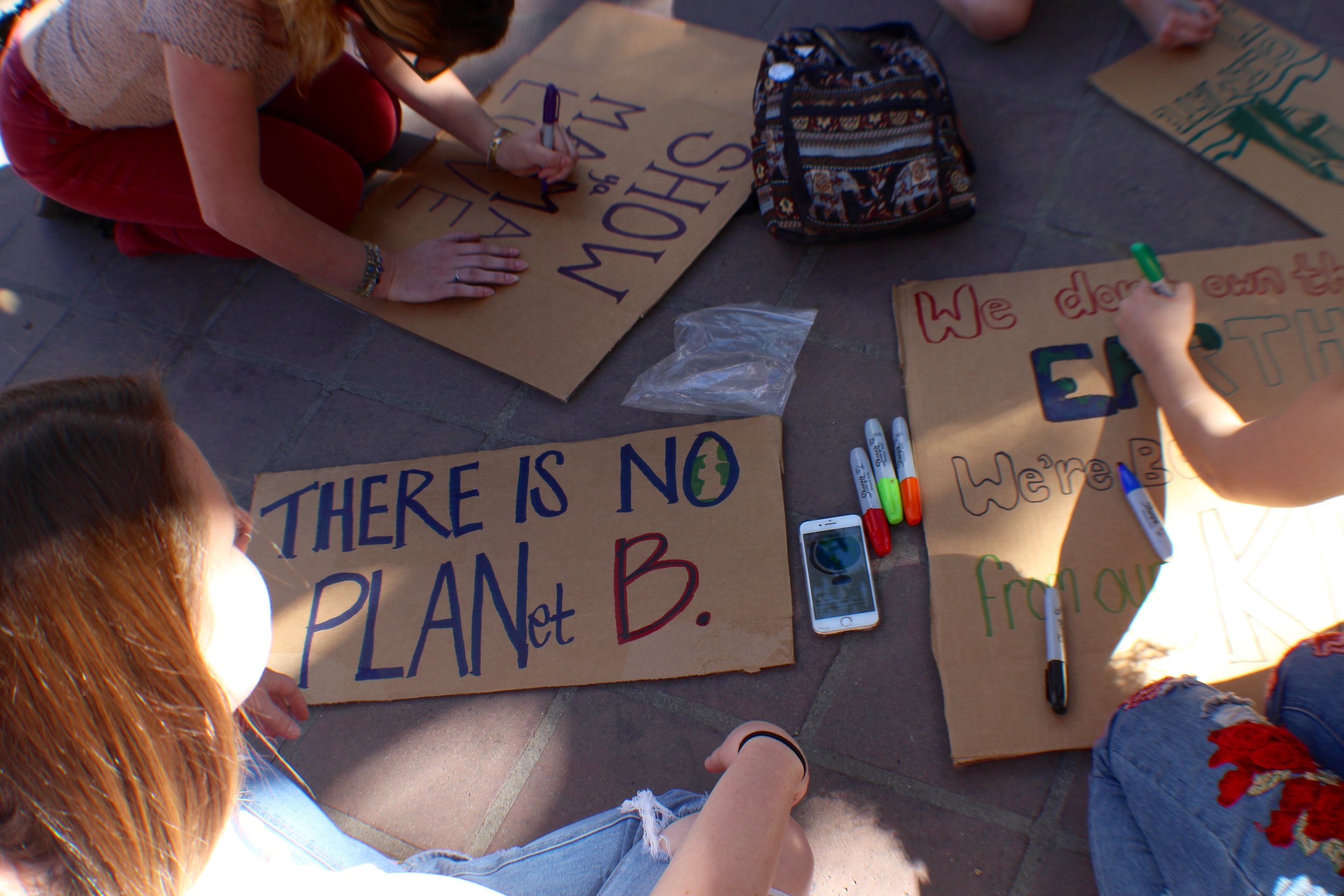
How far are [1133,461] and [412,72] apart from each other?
147cm

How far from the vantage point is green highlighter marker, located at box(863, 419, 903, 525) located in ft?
3.88

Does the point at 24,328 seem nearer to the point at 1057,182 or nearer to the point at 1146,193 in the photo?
the point at 1057,182

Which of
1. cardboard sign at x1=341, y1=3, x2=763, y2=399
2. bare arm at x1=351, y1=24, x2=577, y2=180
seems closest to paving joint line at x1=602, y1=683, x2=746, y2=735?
cardboard sign at x1=341, y1=3, x2=763, y2=399

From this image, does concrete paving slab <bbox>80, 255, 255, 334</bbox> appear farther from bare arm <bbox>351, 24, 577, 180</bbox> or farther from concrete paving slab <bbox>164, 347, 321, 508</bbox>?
bare arm <bbox>351, 24, 577, 180</bbox>

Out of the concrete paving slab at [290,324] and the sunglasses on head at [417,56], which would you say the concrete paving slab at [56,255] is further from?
the sunglasses on head at [417,56]

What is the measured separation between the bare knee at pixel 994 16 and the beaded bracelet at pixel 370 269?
1291mm

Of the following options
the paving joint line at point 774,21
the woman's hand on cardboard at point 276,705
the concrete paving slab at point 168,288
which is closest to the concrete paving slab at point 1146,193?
the paving joint line at point 774,21

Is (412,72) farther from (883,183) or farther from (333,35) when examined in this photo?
(883,183)

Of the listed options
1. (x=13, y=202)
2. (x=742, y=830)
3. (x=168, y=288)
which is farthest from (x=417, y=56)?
(x=13, y=202)

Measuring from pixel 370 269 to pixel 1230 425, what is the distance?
52.9 inches

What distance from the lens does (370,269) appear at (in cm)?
146

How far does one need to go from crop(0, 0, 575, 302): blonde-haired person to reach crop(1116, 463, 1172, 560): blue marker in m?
1.05

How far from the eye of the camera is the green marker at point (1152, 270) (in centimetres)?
119

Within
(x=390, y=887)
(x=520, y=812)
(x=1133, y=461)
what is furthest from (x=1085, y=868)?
(x=390, y=887)
